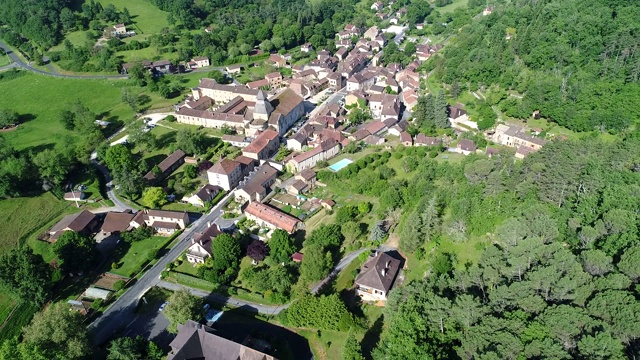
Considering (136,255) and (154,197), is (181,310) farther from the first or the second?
(154,197)

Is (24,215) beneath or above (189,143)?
beneath

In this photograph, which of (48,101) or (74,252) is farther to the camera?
(48,101)

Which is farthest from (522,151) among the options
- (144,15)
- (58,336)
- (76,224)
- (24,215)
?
(144,15)

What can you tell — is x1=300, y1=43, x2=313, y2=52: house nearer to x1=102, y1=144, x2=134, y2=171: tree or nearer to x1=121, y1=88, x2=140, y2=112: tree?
x1=121, y1=88, x2=140, y2=112: tree

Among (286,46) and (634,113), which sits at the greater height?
(634,113)

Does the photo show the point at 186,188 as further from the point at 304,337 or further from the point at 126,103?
the point at 126,103

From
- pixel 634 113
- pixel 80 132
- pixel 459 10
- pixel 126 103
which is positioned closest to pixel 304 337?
pixel 634 113
